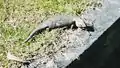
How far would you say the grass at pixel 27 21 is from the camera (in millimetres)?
3564

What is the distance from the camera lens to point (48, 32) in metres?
3.79

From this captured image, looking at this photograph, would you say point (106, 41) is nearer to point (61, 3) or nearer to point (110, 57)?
point (110, 57)

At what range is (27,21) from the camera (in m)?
4.21

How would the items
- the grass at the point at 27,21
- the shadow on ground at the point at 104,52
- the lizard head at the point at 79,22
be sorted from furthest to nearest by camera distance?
the lizard head at the point at 79,22 → the grass at the point at 27,21 → the shadow on ground at the point at 104,52

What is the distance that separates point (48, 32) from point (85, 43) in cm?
57

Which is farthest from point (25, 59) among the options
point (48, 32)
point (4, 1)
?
point (4, 1)

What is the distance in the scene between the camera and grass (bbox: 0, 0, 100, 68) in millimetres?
3564

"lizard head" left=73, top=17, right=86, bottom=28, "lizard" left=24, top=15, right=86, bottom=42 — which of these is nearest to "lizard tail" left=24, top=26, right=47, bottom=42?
"lizard" left=24, top=15, right=86, bottom=42

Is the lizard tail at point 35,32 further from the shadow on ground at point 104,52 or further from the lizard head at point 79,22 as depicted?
the shadow on ground at point 104,52

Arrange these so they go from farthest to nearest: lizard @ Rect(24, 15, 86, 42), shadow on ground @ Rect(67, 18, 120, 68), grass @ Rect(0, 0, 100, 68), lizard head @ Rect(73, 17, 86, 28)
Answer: lizard @ Rect(24, 15, 86, 42) → lizard head @ Rect(73, 17, 86, 28) → grass @ Rect(0, 0, 100, 68) → shadow on ground @ Rect(67, 18, 120, 68)

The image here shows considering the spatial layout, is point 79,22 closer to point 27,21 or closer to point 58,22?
point 58,22

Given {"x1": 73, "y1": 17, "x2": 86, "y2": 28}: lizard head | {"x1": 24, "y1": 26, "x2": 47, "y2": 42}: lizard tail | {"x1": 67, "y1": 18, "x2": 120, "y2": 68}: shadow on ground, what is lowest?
{"x1": 67, "y1": 18, "x2": 120, "y2": 68}: shadow on ground

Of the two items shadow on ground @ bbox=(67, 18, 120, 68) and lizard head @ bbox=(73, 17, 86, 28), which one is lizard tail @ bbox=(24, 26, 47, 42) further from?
shadow on ground @ bbox=(67, 18, 120, 68)

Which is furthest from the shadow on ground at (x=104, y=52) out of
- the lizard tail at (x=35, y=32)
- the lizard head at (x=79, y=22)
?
the lizard tail at (x=35, y=32)
